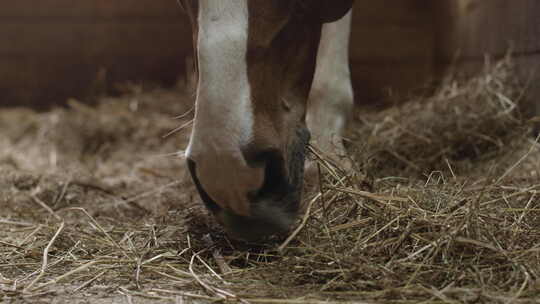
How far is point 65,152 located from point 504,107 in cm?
185

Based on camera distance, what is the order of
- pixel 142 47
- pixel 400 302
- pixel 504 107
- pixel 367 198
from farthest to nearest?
pixel 142 47 → pixel 504 107 → pixel 367 198 → pixel 400 302

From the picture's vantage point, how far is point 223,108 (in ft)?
3.28

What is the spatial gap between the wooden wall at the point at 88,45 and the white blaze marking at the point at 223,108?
2.83 metres

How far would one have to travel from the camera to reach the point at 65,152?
9.13ft

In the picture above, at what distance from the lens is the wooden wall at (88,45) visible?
3.82 metres

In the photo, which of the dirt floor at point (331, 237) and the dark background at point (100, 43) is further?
the dark background at point (100, 43)

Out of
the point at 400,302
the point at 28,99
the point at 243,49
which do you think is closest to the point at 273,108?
the point at 243,49

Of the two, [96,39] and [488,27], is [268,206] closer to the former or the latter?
[488,27]

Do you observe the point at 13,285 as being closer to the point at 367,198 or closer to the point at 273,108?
the point at 273,108

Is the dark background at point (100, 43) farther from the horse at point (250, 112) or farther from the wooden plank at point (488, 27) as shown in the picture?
the horse at point (250, 112)

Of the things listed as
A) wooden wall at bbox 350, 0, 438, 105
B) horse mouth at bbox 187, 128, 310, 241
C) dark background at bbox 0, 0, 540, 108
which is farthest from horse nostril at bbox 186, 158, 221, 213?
dark background at bbox 0, 0, 540, 108

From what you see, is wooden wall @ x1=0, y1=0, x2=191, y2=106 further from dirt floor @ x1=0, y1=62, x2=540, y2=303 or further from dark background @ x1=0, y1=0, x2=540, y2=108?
dirt floor @ x1=0, y1=62, x2=540, y2=303

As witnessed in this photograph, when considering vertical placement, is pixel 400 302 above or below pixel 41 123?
above

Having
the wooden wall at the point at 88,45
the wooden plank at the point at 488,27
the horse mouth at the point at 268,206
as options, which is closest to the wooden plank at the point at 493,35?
the wooden plank at the point at 488,27
